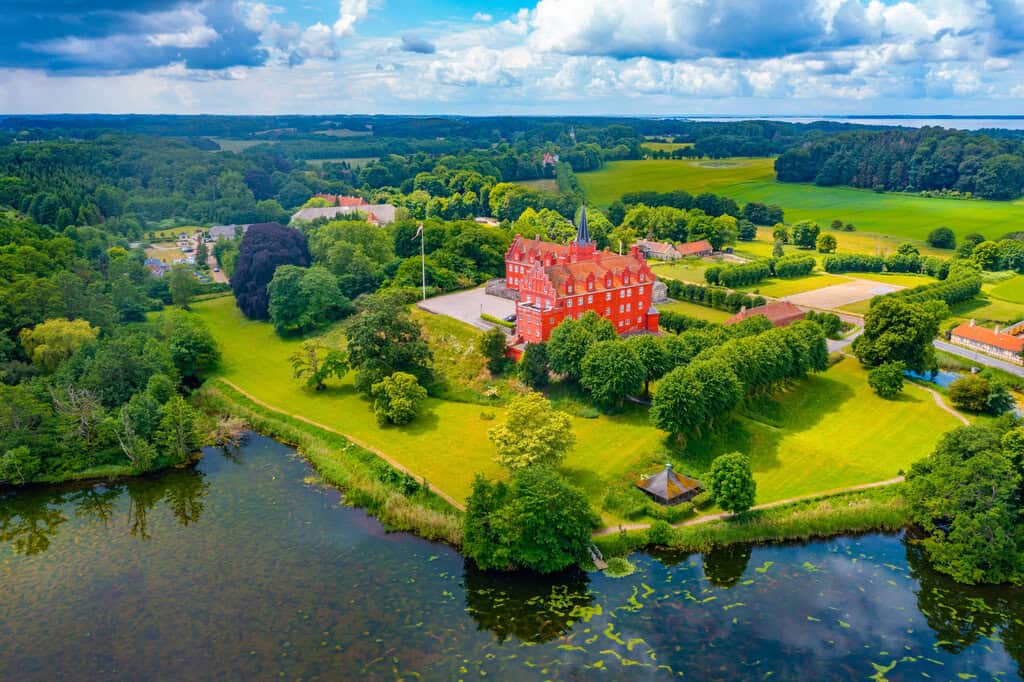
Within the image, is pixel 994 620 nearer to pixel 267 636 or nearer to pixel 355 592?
pixel 355 592

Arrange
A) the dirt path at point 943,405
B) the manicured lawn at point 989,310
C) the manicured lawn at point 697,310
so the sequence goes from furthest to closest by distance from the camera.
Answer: the manicured lawn at point 989,310 < the manicured lawn at point 697,310 < the dirt path at point 943,405

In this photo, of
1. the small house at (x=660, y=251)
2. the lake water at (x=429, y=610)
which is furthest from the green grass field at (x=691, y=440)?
the small house at (x=660, y=251)

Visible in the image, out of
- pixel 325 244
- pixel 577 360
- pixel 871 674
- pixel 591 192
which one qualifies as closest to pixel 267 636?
pixel 871 674

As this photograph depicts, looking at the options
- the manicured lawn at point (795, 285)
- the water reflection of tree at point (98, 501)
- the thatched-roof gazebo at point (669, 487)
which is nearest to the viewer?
the thatched-roof gazebo at point (669, 487)

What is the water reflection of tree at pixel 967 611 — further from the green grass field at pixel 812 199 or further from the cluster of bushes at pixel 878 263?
the green grass field at pixel 812 199

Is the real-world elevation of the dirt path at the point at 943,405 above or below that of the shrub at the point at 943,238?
below

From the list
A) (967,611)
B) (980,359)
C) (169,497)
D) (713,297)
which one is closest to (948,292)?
(980,359)
